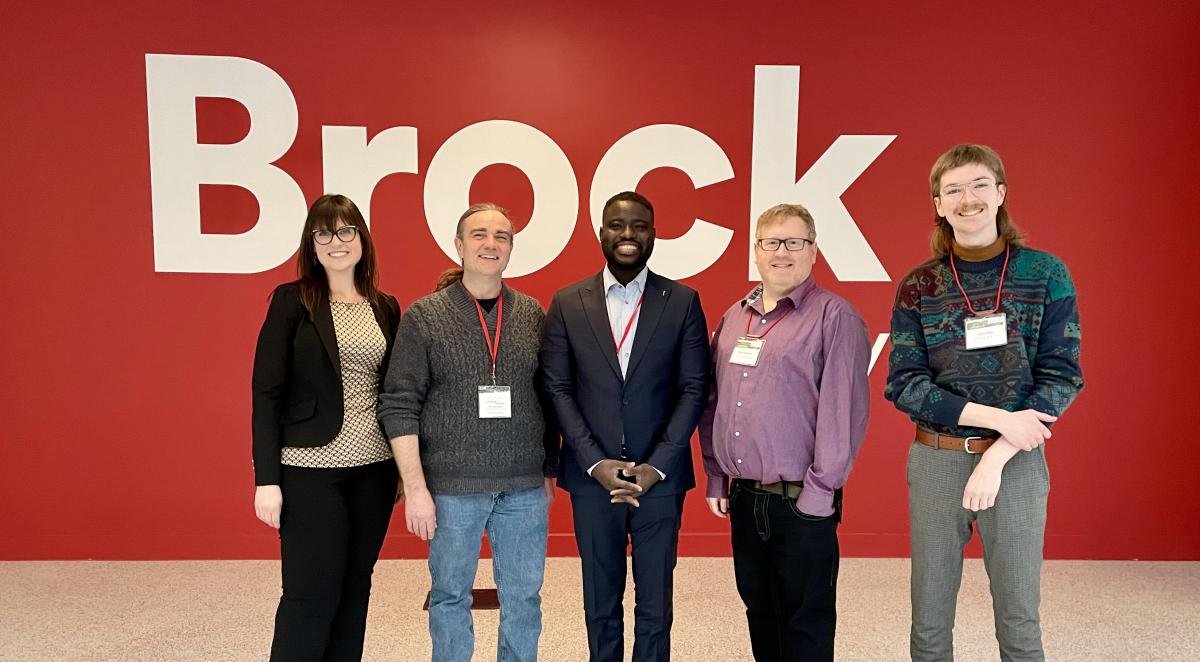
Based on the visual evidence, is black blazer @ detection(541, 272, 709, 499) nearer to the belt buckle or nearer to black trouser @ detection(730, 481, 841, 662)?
black trouser @ detection(730, 481, 841, 662)

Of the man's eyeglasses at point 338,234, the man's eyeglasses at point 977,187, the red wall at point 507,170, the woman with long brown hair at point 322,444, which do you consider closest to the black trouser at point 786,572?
the man's eyeglasses at point 977,187

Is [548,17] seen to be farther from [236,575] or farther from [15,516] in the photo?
[15,516]

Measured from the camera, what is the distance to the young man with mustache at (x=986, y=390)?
1938 millimetres

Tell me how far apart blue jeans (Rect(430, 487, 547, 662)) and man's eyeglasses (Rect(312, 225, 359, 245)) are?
0.86m

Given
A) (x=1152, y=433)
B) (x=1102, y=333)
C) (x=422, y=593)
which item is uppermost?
(x=1102, y=333)

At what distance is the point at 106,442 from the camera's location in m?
3.78

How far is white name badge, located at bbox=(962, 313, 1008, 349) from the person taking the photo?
1955 millimetres

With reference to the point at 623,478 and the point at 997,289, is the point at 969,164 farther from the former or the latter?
the point at 623,478

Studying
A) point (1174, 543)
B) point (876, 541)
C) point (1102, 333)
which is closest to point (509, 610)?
point (876, 541)

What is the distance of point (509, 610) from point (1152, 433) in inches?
146

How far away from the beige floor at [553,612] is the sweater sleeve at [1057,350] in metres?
1.45

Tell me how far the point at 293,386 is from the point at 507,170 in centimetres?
195

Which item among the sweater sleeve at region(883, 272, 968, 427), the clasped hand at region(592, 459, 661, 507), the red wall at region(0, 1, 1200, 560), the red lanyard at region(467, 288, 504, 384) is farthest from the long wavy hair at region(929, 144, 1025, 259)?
the red wall at region(0, 1, 1200, 560)

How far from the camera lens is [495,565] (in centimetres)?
231
